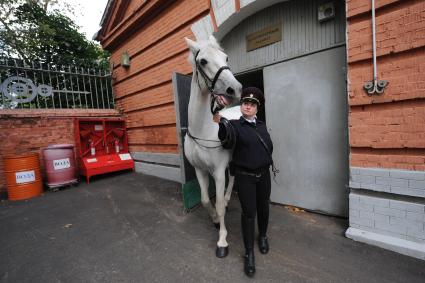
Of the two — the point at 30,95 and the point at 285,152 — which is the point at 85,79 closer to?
the point at 30,95

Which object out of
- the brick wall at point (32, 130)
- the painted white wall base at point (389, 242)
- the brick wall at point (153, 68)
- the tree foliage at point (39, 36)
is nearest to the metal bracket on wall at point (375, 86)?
the painted white wall base at point (389, 242)

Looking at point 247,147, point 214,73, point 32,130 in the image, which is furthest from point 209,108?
point 32,130

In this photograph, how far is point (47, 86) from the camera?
20.7ft

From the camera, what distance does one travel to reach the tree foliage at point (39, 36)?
909cm

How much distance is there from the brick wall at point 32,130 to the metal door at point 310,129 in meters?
5.97

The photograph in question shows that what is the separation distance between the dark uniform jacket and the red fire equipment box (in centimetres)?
543

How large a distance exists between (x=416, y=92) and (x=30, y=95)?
8248 mm

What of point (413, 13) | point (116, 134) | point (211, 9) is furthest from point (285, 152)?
point (116, 134)

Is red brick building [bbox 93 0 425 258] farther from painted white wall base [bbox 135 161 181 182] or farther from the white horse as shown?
the white horse

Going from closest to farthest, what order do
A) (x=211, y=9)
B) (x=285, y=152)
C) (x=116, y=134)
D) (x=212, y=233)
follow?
(x=212, y=233), (x=285, y=152), (x=211, y=9), (x=116, y=134)

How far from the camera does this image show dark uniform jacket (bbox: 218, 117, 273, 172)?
6.75ft

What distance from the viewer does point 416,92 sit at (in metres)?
2.16

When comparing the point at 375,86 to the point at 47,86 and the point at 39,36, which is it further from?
the point at 39,36

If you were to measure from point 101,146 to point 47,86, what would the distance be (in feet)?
7.62
